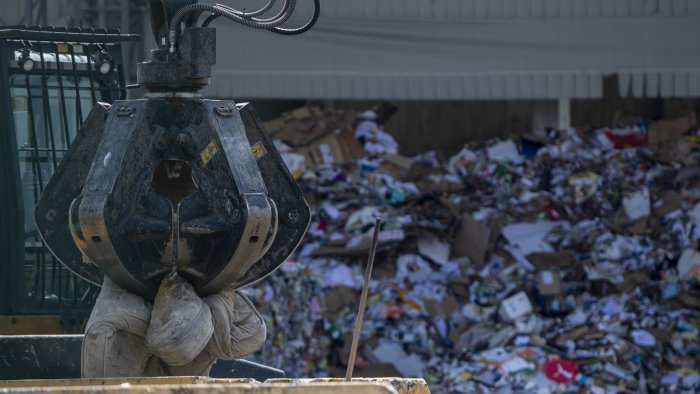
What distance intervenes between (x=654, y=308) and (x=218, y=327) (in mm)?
9282

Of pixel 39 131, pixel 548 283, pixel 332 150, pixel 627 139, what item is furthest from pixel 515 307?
pixel 39 131

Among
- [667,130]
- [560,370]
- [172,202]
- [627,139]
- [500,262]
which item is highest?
[172,202]

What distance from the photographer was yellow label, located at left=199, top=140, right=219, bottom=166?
4355 mm

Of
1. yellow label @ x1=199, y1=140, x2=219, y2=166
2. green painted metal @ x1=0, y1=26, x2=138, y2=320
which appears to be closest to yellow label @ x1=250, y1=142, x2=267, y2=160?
yellow label @ x1=199, y1=140, x2=219, y2=166

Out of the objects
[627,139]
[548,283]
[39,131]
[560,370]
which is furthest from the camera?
[627,139]

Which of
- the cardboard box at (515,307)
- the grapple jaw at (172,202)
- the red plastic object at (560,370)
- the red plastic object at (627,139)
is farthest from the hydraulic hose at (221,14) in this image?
the red plastic object at (627,139)

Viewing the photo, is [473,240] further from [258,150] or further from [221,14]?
[221,14]

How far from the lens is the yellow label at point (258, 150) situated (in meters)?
4.57

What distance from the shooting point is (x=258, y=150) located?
4582mm

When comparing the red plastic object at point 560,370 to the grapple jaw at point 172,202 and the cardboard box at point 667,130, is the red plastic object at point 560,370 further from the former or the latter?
the grapple jaw at point 172,202

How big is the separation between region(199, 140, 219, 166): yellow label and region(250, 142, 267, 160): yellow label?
221 millimetres

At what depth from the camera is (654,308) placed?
13.1 meters

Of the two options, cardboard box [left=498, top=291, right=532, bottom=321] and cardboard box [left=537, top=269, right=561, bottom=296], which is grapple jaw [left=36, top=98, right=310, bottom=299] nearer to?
cardboard box [left=498, top=291, right=532, bottom=321]

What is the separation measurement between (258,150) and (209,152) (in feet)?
0.86
